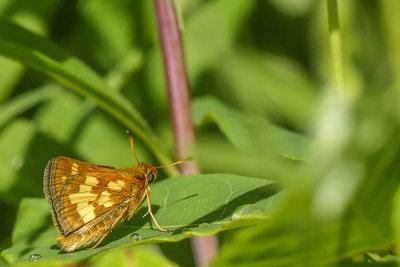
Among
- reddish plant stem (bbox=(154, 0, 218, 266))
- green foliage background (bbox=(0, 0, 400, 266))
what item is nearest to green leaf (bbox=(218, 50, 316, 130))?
green foliage background (bbox=(0, 0, 400, 266))

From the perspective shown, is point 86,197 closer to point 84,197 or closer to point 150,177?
point 84,197

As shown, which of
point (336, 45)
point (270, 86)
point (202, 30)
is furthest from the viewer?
point (202, 30)

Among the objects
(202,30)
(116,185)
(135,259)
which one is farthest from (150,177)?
(202,30)

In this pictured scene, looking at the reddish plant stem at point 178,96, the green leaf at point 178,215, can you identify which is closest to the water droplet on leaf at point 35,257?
the green leaf at point 178,215

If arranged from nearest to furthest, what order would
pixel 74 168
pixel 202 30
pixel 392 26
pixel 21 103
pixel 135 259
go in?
pixel 135 259 < pixel 392 26 < pixel 74 168 < pixel 21 103 < pixel 202 30

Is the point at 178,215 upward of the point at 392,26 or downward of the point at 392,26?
downward

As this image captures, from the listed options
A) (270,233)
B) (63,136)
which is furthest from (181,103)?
(270,233)
